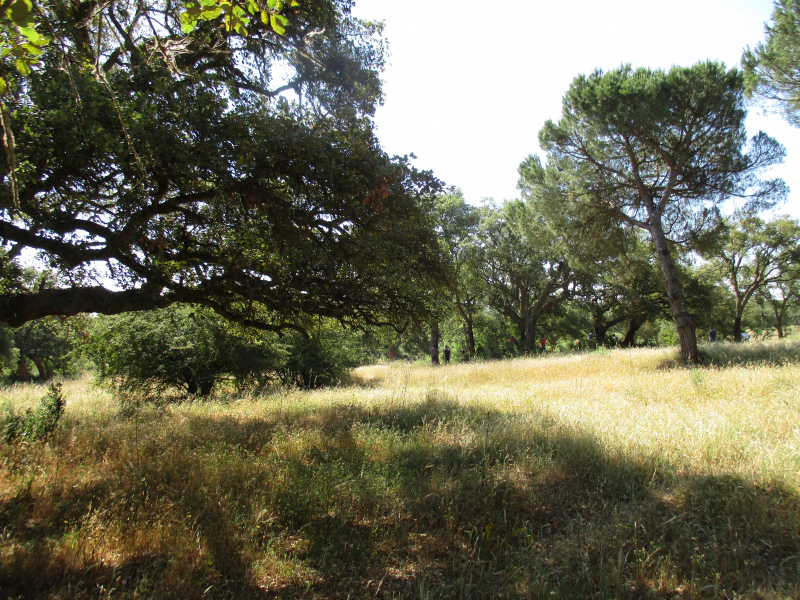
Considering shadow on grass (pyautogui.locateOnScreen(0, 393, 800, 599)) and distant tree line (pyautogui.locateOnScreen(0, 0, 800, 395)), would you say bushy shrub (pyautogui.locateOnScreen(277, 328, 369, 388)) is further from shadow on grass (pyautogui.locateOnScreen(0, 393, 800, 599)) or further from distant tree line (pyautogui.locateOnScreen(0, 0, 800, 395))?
shadow on grass (pyautogui.locateOnScreen(0, 393, 800, 599))

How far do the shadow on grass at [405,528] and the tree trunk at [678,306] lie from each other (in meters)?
10.2

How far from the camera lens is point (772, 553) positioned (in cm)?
316

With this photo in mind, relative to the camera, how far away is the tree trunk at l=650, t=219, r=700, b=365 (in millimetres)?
13125

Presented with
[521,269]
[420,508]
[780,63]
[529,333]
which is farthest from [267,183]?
[529,333]

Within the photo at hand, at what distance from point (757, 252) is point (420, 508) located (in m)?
38.1

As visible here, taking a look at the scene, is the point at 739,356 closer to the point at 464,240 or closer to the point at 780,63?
the point at 780,63

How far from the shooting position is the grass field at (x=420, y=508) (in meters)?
3.04

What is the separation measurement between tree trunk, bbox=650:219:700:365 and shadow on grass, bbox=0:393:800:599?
10.2m

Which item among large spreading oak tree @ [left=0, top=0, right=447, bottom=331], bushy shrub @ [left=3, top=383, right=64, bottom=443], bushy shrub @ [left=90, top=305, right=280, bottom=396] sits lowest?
bushy shrub @ [left=3, top=383, right=64, bottom=443]

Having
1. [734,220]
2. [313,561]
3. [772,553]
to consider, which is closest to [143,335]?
[313,561]

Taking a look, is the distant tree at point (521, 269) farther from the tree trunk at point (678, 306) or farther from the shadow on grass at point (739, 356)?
the shadow on grass at point (739, 356)

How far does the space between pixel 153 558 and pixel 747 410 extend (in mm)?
8180

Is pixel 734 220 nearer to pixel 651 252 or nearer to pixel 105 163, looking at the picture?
pixel 651 252

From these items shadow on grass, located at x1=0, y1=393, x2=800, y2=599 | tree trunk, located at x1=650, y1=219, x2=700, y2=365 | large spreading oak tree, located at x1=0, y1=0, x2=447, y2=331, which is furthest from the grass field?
tree trunk, located at x1=650, y1=219, x2=700, y2=365
